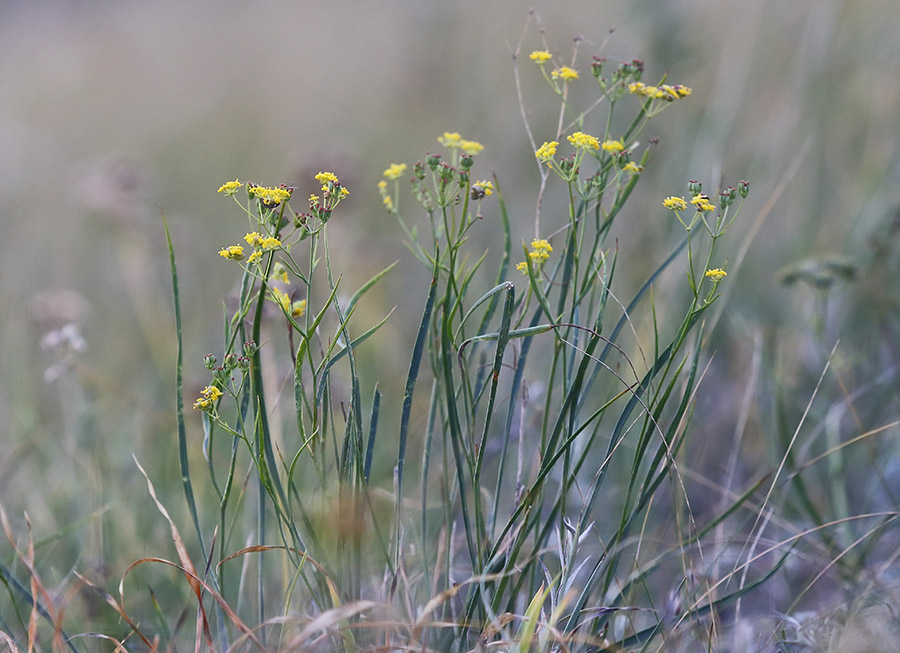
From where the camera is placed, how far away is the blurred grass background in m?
2.13

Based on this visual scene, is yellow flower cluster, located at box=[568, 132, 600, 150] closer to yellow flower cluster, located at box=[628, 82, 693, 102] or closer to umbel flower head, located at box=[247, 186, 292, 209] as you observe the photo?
yellow flower cluster, located at box=[628, 82, 693, 102]

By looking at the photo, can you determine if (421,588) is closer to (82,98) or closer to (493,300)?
(493,300)

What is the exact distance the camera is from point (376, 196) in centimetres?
409

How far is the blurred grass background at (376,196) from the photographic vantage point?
2.13m

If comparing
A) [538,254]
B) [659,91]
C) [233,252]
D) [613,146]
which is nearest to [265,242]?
[233,252]

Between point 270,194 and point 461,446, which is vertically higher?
point 270,194

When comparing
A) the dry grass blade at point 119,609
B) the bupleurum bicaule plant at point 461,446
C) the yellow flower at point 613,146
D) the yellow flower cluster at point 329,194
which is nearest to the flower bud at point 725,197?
the bupleurum bicaule plant at point 461,446

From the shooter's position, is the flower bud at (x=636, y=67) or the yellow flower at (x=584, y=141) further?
the flower bud at (x=636, y=67)

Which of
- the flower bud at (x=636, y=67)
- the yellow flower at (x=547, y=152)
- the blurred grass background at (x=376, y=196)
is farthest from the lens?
the blurred grass background at (x=376, y=196)

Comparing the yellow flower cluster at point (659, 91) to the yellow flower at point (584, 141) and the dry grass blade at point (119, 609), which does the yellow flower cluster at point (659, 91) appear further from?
the dry grass blade at point (119, 609)

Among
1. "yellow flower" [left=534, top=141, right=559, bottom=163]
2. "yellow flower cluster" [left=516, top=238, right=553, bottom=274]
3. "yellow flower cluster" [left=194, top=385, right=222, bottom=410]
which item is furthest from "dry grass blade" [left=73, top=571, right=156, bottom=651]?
"yellow flower" [left=534, top=141, right=559, bottom=163]

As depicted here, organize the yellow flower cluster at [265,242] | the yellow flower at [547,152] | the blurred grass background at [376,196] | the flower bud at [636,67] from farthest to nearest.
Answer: the blurred grass background at [376,196] < the flower bud at [636,67] < the yellow flower at [547,152] < the yellow flower cluster at [265,242]

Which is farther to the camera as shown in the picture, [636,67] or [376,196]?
[376,196]

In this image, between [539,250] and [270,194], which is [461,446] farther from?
[270,194]
